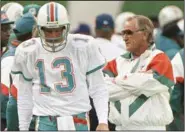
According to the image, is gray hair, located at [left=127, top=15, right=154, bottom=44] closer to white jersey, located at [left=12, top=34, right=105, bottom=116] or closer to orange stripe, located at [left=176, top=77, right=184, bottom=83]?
orange stripe, located at [left=176, top=77, right=184, bottom=83]

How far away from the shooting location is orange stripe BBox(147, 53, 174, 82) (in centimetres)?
841

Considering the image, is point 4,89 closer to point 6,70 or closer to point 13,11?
point 6,70

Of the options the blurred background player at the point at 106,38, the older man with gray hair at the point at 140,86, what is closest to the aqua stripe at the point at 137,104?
the older man with gray hair at the point at 140,86

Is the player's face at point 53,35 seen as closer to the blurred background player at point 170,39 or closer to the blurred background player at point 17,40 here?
the blurred background player at point 17,40

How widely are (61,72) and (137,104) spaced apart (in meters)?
1.11

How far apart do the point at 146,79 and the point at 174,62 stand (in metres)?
1.31

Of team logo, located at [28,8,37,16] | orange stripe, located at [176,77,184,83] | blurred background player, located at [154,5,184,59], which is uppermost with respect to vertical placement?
team logo, located at [28,8,37,16]

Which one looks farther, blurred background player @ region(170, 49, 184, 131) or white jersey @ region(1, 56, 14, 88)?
blurred background player @ region(170, 49, 184, 131)

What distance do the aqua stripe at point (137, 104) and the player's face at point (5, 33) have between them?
189 cm

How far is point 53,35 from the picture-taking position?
7566 mm

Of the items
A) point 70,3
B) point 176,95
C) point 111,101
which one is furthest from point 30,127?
point 70,3

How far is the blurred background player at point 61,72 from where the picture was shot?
757cm

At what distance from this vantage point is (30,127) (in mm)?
8375

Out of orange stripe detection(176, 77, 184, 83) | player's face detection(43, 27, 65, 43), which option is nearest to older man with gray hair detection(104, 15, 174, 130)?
orange stripe detection(176, 77, 184, 83)
